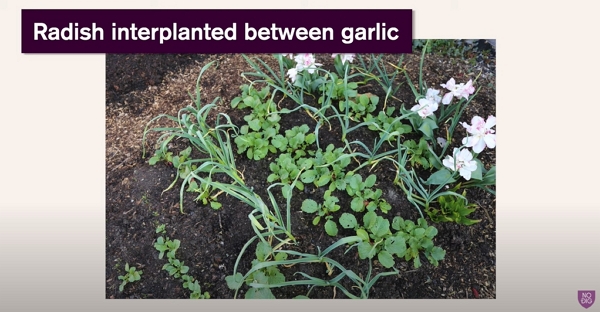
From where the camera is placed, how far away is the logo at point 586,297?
1.54 metres

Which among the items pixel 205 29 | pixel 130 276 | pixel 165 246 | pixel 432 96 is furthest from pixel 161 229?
pixel 432 96

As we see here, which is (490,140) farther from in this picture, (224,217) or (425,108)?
(224,217)

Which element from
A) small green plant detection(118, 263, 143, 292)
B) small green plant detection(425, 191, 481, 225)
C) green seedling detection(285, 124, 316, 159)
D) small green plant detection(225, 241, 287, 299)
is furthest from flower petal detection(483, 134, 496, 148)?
small green plant detection(118, 263, 143, 292)

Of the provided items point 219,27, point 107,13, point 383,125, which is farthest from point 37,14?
point 383,125

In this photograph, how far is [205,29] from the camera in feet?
5.28

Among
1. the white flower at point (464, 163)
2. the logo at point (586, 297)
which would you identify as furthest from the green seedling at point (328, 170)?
the logo at point (586, 297)

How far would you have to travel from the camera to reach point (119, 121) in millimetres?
1913

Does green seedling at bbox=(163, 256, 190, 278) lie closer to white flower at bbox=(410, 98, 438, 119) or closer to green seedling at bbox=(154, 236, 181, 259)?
green seedling at bbox=(154, 236, 181, 259)

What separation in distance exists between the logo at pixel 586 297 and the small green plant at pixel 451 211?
378 mm

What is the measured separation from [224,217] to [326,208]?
0.35m

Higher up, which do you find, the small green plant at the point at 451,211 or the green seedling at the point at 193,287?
the small green plant at the point at 451,211

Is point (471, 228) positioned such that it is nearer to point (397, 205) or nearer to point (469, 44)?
point (397, 205)

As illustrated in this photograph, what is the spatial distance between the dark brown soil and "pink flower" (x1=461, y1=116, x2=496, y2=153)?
Answer: 20 centimetres

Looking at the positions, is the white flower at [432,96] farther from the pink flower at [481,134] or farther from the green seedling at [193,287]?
the green seedling at [193,287]
